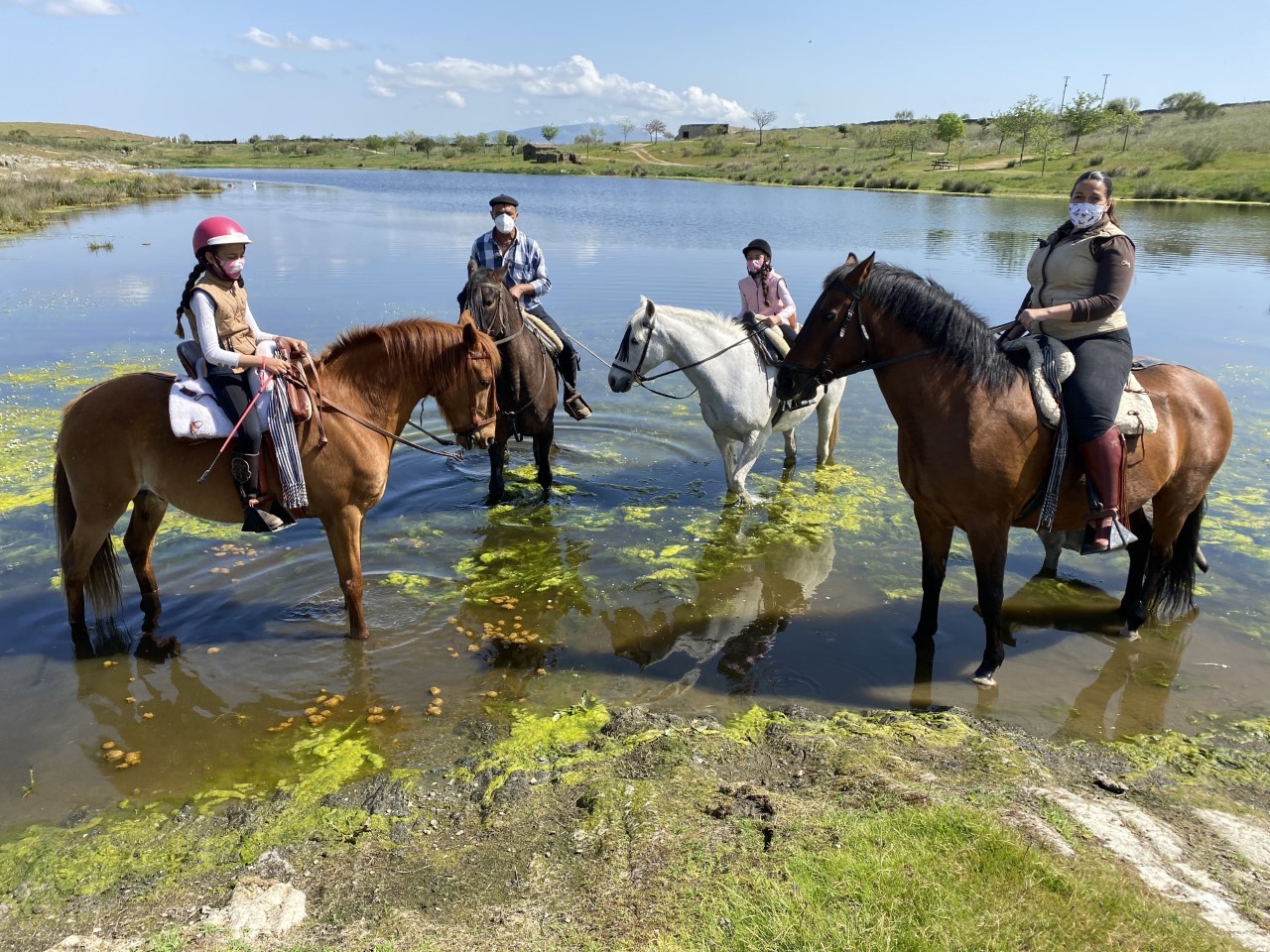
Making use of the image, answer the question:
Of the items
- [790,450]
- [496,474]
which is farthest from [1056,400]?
[496,474]

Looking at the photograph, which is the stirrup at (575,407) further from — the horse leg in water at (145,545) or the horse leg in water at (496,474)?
the horse leg in water at (145,545)

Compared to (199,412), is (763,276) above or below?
above

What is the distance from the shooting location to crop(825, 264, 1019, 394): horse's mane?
5.18 metres

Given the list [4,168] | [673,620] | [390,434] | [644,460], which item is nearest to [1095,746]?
[673,620]

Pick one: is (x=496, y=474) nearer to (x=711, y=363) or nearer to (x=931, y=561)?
(x=711, y=363)

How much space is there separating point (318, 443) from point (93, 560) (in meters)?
2.07

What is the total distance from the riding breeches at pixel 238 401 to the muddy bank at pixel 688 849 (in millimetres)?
2063

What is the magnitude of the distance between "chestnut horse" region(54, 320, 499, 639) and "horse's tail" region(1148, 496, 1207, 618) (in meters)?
5.73

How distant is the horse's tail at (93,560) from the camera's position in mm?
5668

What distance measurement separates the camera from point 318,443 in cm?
547

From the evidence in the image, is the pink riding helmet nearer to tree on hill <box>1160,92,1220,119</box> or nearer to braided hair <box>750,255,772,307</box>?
braided hair <box>750,255,772,307</box>

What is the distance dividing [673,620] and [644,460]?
404cm

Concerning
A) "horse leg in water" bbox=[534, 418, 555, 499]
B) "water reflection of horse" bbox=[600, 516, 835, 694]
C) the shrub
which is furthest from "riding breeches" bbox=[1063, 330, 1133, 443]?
the shrub

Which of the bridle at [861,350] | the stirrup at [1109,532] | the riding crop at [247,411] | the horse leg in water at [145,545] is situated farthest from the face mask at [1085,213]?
the horse leg in water at [145,545]
